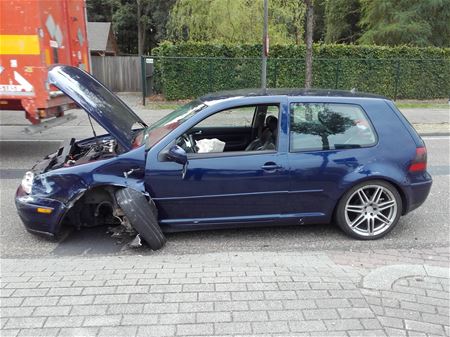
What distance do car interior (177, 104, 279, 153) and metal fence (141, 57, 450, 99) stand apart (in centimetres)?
1168

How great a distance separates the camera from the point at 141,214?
383cm

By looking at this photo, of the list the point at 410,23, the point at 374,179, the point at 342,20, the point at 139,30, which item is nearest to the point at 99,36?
the point at 139,30

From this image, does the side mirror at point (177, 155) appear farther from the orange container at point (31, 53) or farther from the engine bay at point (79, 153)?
the orange container at point (31, 53)

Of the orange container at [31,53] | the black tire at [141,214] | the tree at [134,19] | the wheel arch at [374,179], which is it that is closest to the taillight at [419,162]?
the wheel arch at [374,179]

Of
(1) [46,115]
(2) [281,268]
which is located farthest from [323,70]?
(2) [281,268]

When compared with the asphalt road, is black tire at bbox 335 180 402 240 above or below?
above

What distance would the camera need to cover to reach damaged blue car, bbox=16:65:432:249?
3.97 meters

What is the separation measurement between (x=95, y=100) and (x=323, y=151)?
91.9 inches

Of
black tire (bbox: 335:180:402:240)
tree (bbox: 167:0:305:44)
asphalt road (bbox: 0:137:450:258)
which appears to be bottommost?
asphalt road (bbox: 0:137:450:258)

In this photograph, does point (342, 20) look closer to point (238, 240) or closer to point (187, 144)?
point (187, 144)

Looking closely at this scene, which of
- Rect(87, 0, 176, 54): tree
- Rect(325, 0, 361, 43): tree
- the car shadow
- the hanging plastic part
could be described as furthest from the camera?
Rect(87, 0, 176, 54): tree

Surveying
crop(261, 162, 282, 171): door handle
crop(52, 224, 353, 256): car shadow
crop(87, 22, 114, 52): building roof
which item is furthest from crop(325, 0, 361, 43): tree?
crop(261, 162, 282, 171): door handle

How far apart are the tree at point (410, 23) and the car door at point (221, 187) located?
21564 mm

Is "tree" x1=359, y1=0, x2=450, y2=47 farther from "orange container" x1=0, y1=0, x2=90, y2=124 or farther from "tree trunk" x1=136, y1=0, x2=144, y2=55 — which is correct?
"tree trunk" x1=136, y1=0, x2=144, y2=55
